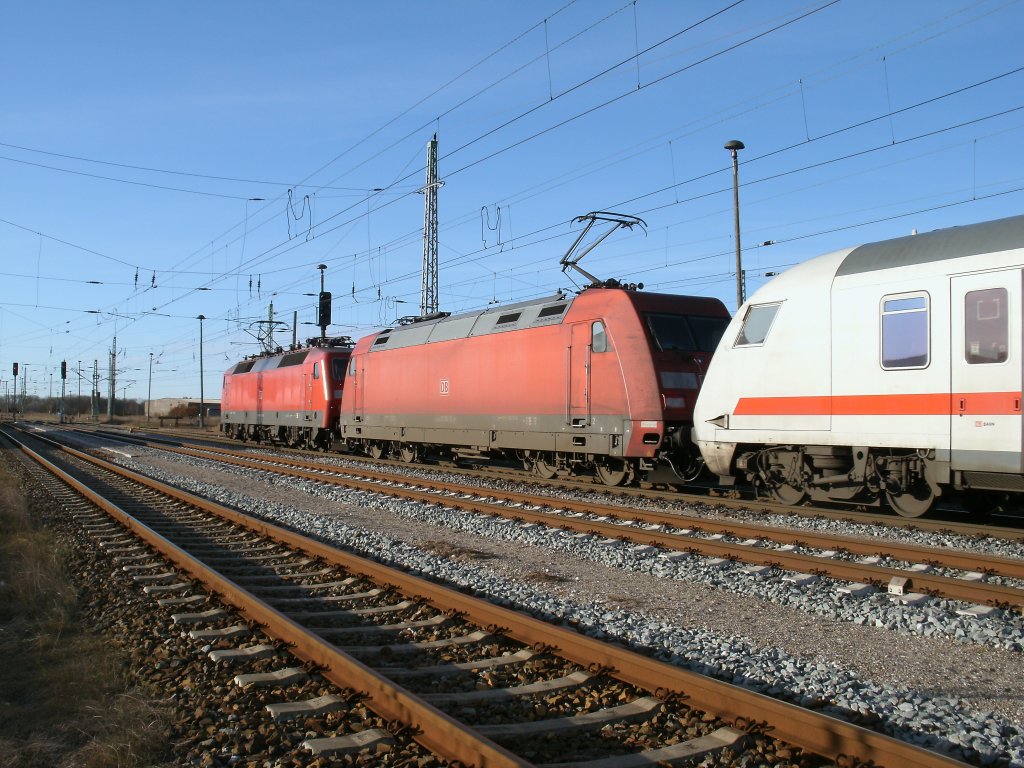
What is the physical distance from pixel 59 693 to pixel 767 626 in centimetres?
473

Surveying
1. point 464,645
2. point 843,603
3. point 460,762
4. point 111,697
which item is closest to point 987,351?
point 843,603

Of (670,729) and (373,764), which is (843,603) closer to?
(670,729)

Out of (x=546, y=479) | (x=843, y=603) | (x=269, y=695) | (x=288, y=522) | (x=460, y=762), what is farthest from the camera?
(x=546, y=479)

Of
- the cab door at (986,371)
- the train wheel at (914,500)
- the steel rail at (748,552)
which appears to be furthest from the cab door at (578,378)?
the cab door at (986,371)

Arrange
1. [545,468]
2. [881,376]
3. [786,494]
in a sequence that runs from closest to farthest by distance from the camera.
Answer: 1. [881,376]
2. [786,494]
3. [545,468]

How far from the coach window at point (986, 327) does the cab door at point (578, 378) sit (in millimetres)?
6677

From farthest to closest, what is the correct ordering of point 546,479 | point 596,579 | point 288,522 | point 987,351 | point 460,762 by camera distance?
point 546,479
point 288,522
point 987,351
point 596,579
point 460,762

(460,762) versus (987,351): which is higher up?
(987,351)

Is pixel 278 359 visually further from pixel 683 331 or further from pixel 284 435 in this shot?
pixel 683 331

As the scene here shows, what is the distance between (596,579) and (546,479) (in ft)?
29.2

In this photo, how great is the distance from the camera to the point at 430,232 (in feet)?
89.0

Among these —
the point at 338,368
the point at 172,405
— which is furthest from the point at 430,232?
the point at 172,405

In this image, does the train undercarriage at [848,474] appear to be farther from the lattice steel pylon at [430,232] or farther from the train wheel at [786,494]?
the lattice steel pylon at [430,232]

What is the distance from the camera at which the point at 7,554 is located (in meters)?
9.15
